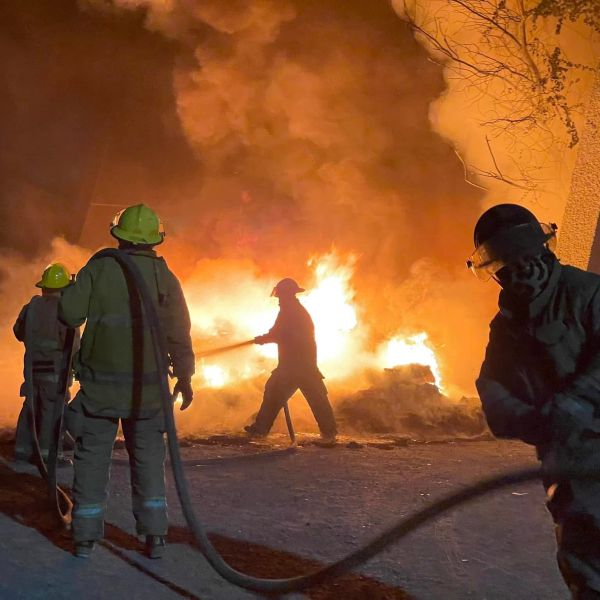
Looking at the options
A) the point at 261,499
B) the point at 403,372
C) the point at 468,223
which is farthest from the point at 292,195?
the point at 261,499

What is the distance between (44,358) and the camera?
5531 millimetres

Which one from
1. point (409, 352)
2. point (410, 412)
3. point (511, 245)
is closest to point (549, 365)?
point (511, 245)

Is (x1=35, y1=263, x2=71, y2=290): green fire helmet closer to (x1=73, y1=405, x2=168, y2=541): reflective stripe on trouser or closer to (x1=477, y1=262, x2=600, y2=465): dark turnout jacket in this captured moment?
(x1=73, y1=405, x2=168, y2=541): reflective stripe on trouser

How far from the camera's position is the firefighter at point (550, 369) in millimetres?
2164

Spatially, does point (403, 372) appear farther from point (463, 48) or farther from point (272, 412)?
point (463, 48)

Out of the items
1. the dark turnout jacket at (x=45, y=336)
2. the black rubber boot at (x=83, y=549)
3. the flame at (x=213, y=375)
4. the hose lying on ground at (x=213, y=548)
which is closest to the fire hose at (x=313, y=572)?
the hose lying on ground at (x=213, y=548)

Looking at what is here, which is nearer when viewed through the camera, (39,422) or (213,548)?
(213,548)

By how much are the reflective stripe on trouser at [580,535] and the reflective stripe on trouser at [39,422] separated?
422cm

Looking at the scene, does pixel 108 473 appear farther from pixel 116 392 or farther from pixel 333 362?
pixel 333 362

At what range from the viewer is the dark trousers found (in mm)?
7039

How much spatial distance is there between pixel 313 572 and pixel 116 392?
136 centimetres

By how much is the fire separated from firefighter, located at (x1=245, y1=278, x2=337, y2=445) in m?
2.38

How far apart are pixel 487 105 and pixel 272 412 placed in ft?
19.1

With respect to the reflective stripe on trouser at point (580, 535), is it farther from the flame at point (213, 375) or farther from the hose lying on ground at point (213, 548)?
the flame at point (213, 375)
